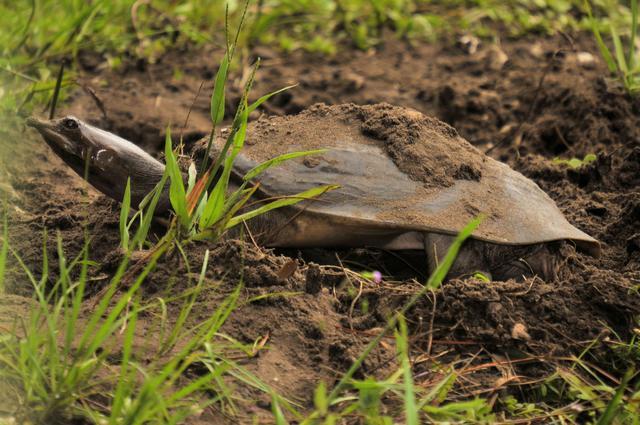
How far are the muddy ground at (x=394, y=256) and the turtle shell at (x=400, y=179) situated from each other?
0.22m

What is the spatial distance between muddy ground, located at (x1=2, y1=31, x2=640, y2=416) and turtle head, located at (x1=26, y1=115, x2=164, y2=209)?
147 millimetres

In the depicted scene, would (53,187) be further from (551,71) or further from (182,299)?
(551,71)

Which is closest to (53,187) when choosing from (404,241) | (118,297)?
(118,297)

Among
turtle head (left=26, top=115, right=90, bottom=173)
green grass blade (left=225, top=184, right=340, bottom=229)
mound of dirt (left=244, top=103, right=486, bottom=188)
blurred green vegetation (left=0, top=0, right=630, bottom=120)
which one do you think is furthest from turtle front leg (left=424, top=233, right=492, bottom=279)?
blurred green vegetation (left=0, top=0, right=630, bottom=120)

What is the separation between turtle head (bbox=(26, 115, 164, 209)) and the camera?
3.28m

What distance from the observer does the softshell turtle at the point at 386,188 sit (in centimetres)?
311

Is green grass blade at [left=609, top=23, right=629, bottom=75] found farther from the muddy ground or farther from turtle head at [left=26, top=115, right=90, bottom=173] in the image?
turtle head at [left=26, top=115, right=90, bottom=173]

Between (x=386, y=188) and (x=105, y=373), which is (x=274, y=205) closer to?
(x=386, y=188)

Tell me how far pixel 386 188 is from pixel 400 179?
0.07m

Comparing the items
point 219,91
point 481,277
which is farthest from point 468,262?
point 219,91

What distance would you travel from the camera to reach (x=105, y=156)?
10.8 feet

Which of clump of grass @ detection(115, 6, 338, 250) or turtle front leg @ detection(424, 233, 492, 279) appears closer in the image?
clump of grass @ detection(115, 6, 338, 250)

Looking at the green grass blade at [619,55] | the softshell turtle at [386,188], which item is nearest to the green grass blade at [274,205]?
the softshell turtle at [386,188]

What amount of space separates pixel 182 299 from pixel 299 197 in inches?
21.0
